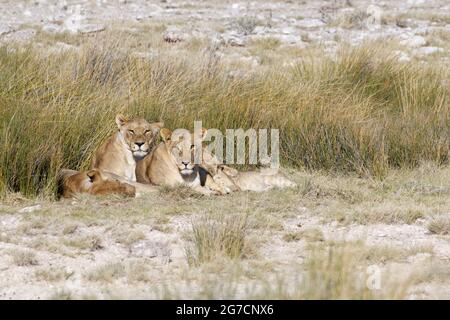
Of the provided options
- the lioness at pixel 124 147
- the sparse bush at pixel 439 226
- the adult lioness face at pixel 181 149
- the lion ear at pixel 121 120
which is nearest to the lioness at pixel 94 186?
the lioness at pixel 124 147

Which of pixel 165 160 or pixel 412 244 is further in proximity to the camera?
pixel 165 160

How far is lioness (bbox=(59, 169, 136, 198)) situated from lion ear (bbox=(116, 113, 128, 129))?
77 cm

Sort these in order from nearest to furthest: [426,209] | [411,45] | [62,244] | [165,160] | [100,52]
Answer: [62,244]
[426,209]
[165,160]
[100,52]
[411,45]

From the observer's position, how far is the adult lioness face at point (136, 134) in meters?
10.2

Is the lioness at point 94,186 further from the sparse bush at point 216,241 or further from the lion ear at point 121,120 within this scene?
the sparse bush at point 216,241

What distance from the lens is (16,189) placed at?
31.5 feet

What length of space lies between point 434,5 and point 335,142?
19522mm

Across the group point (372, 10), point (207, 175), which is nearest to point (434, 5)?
point (372, 10)

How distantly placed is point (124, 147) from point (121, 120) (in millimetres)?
280

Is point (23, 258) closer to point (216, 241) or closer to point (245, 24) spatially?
point (216, 241)

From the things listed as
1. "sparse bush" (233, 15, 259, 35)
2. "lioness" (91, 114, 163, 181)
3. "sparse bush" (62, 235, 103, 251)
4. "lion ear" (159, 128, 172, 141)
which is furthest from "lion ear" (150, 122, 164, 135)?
"sparse bush" (233, 15, 259, 35)

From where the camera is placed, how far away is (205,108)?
1152 centimetres

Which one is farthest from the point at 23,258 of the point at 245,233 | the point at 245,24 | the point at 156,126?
the point at 245,24
